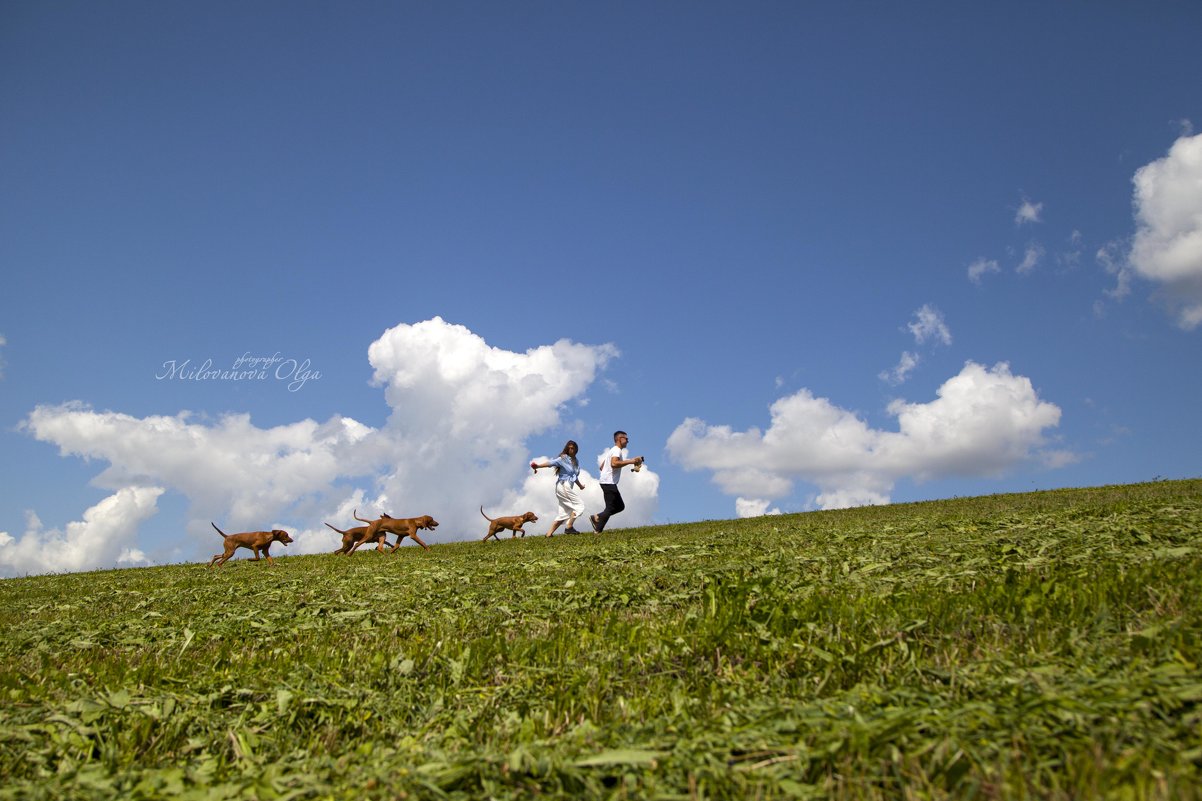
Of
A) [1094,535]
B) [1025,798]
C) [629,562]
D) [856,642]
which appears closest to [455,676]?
[856,642]

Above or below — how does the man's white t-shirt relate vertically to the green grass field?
above

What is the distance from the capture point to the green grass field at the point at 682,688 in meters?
2.51

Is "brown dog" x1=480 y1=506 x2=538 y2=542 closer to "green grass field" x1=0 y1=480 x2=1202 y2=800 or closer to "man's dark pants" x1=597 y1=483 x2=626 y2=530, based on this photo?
"man's dark pants" x1=597 y1=483 x2=626 y2=530

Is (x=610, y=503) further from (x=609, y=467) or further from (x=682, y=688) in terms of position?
(x=682, y=688)

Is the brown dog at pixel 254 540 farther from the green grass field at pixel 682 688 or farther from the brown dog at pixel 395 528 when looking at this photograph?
the green grass field at pixel 682 688

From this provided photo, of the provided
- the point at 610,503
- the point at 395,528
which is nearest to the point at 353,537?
the point at 395,528

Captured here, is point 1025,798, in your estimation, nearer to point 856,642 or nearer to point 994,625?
point 856,642

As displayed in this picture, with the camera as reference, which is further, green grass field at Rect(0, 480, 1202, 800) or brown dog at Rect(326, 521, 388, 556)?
brown dog at Rect(326, 521, 388, 556)

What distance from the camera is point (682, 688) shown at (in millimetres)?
3875

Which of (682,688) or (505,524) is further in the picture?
(505,524)

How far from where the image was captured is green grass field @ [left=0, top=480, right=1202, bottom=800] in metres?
2.51

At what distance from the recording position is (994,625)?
4.34 m

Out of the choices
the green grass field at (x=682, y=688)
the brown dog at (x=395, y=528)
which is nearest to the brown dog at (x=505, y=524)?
the brown dog at (x=395, y=528)

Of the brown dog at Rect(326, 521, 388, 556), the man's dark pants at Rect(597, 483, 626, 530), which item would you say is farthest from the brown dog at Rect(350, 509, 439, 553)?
the man's dark pants at Rect(597, 483, 626, 530)
